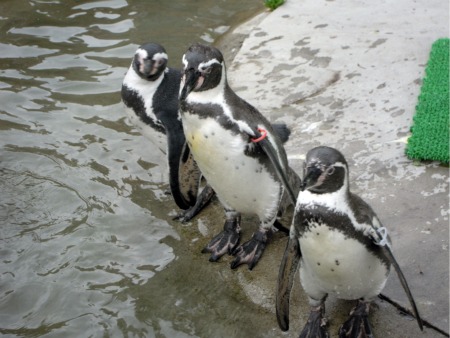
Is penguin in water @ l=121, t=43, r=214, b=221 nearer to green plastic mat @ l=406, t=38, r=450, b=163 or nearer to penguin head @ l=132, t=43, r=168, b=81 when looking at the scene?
penguin head @ l=132, t=43, r=168, b=81

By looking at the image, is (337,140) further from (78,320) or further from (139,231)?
(78,320)

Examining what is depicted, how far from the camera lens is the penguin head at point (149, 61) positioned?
3.96m

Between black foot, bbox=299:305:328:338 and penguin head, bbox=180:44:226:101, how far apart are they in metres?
1.11

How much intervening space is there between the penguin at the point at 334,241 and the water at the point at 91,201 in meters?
0.45

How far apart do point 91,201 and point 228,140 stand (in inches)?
52.9

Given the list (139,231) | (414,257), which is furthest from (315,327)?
(139,231)

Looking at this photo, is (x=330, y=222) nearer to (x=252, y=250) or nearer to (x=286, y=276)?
(x=286, y=276)

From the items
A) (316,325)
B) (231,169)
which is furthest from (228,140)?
(316,325)

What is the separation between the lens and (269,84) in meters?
5.09

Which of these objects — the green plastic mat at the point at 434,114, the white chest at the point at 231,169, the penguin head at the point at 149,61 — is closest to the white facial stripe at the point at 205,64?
the white chest at the point at 231,169

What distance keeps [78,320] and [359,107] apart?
2.25m

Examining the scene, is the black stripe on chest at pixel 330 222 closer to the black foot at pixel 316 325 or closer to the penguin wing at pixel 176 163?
the black foot at pixel 316 325

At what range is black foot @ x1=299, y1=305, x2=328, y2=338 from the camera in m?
3.06

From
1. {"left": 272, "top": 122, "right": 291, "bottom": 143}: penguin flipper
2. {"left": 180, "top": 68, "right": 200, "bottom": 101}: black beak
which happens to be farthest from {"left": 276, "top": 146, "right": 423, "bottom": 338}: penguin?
{"left": 272, "top": 122, "right": 291, "bottom": 143}: penguin flipper
